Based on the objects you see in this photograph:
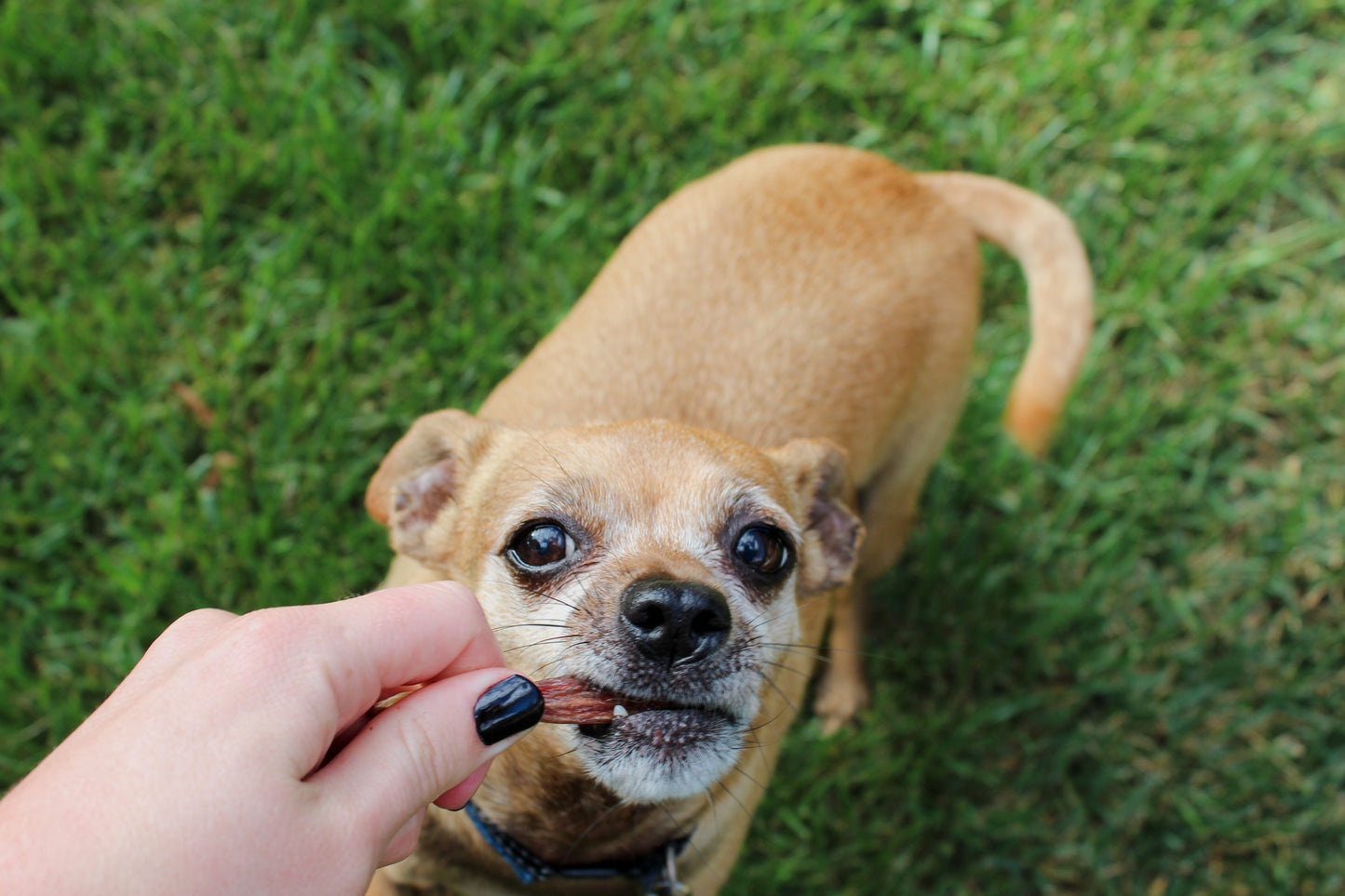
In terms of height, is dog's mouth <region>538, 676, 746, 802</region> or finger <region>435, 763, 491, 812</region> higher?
finger <region>435, 763, 491, 812</region>

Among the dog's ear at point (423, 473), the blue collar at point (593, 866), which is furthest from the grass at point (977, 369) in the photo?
the blue collar at point (593, 866)

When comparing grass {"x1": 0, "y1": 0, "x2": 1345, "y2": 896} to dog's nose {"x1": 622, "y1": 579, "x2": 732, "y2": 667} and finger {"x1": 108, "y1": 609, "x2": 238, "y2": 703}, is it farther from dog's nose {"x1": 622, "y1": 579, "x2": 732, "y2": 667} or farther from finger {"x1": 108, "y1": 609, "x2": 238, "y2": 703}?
finger {"x1": 108, "y1": 609, "x2": 238, "y2": 703}

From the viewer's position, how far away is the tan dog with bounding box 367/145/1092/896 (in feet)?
6.40

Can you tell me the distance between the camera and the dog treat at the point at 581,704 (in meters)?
1.84

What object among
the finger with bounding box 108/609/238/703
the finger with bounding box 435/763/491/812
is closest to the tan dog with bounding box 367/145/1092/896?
the finger with bounding box 435/763/491/812

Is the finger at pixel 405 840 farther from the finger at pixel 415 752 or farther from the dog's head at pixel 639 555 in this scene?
the dog's head at pixel 639 555

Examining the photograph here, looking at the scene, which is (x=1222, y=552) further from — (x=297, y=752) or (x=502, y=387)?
(x=297, y=752)

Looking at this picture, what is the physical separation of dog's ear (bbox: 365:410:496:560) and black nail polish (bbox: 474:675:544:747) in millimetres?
1097

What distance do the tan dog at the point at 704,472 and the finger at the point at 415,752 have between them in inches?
15.6

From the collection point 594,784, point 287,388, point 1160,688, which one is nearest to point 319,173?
point 287,388

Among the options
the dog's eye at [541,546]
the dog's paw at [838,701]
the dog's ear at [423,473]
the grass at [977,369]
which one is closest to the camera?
the dog's eye at [541,546]

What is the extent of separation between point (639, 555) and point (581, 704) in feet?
Answer: 1.22

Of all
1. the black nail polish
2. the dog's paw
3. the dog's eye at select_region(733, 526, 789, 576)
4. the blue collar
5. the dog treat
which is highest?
the black nail polish

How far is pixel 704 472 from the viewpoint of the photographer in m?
2.25
